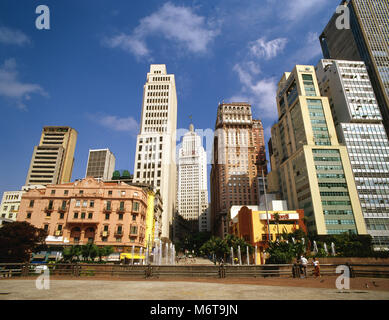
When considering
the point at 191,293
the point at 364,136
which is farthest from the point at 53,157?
the point at 364,136

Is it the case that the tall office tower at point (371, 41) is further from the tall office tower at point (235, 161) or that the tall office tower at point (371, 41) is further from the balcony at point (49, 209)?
the balcony at point (49, 209)

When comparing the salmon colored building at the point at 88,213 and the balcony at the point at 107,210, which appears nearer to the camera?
the salmon colored building at the point at 88,213

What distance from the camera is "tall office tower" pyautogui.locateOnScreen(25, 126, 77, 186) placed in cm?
12331

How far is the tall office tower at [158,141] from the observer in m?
89.8

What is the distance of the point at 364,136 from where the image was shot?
74.1 metres

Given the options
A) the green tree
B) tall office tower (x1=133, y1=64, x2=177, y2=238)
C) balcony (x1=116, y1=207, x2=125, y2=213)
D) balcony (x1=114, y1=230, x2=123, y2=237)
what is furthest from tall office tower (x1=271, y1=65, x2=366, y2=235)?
the green tree

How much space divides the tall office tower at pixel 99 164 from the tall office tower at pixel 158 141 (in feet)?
197

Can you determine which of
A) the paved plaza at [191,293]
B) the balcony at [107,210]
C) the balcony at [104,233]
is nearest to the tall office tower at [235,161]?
the balcony at [107,210]

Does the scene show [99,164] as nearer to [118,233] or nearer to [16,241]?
[118,233]

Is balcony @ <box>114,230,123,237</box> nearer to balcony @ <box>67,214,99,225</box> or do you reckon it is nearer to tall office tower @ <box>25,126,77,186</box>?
balcony @ <box>67,214,99,225</box>

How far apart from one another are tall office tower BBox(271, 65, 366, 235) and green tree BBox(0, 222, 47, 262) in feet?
211

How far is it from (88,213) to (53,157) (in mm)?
97966

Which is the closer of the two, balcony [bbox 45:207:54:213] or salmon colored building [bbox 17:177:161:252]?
salmon colored building [bbox 17:177:161:252]

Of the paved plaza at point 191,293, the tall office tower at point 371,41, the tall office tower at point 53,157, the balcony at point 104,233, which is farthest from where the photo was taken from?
the tall office tower at point 53,157
